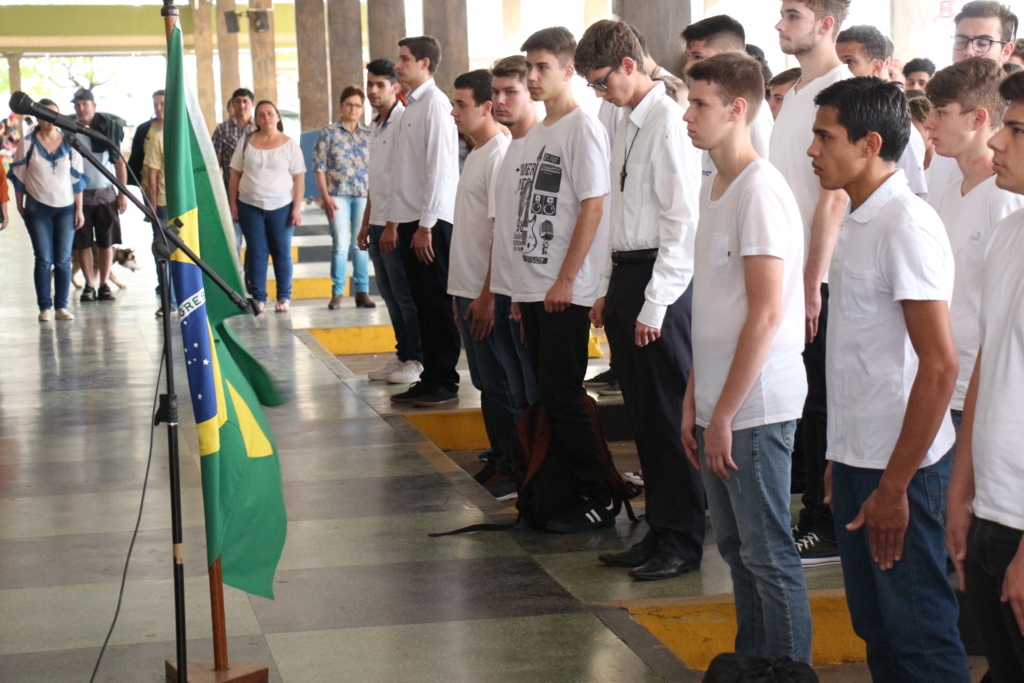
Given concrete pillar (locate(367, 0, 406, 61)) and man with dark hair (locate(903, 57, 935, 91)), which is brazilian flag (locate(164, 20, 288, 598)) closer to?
man with dark hair (locate(903, 57, 935, 91))

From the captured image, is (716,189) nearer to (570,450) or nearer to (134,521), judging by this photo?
(570,450)

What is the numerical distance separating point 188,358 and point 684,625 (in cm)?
177

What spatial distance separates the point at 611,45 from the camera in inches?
158

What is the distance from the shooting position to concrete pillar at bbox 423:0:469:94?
594 inches

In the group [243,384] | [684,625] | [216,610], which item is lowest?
[684,625]

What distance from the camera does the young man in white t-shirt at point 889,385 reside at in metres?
2.45

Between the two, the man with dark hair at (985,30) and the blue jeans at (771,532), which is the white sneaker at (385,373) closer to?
the man with dark hair at (985,30)

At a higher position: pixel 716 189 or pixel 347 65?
pixel 347 65

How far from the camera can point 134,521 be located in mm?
4852

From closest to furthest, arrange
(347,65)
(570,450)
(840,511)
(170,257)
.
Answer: (840,511)
(170,257)
(570,450)
(347,65)

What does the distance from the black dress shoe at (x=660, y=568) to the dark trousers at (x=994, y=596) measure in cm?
182

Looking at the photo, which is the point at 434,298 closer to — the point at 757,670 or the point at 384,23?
the point at 757,670

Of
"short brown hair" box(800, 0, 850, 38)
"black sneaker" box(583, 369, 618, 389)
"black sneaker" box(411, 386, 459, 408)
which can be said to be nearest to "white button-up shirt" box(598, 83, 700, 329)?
"short brown hair" box(800, 0, 850, 38)

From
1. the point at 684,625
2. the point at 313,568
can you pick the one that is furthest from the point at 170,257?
the point at 684,625
